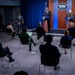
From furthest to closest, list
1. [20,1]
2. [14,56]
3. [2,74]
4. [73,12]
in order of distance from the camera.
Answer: [20,1]
[73,12]
[14,56]
[2,74]

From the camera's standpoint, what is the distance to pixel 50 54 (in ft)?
14.4

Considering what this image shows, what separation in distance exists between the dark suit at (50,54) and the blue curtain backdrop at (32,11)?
8492 mm

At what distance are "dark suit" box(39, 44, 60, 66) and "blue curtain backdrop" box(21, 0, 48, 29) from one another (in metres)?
8.49

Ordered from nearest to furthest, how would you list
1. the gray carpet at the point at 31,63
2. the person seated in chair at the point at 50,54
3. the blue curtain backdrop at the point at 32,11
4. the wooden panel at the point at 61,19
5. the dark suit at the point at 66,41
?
the person seated in chair at the point at 50,54 → the gray carpet at the point at 31,63 → the dark suit at the point at 66,41 → the wooden panel at the point at 61,19 → the blue curtain backdrop at the point at 32,11

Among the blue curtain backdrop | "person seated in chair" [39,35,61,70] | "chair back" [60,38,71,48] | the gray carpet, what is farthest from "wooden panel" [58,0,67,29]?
"person seated in chair" [39,35,61,70]

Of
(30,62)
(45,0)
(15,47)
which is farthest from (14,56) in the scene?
(45,0)

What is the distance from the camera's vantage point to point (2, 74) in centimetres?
517

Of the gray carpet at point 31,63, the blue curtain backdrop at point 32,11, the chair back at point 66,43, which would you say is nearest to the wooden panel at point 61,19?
the blue curtain backdrop at point 32,11

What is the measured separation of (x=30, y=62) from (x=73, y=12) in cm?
696

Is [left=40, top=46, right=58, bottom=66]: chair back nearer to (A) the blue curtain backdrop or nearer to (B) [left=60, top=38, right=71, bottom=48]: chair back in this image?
(B) [left=60, top=38, right=71, bottom=48]: chair back

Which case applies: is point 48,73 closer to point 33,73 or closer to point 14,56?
point 33,73

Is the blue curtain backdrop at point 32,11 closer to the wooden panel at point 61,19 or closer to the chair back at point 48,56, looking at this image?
the wooden panel at point 61,19

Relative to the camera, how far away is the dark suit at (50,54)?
14.4 ft

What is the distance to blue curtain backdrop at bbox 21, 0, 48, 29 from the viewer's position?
1273 cm
